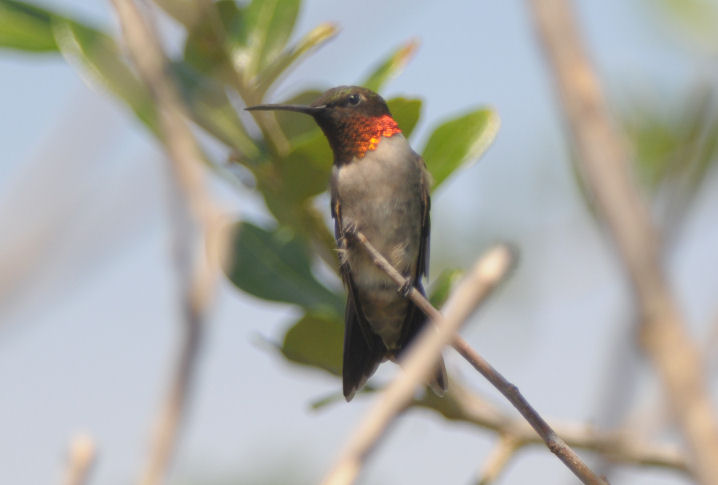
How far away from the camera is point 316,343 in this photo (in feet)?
6.85

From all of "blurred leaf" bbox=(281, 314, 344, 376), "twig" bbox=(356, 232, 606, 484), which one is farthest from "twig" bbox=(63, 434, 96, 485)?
"blurred leaf" bbox=(281, 314, 344, 376)

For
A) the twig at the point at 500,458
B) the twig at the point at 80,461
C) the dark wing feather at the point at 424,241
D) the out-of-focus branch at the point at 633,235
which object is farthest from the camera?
the dark wing feather at the point at 424,241

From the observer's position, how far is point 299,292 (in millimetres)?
2186

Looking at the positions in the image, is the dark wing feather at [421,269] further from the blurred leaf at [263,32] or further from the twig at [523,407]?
the twig at [523,407]

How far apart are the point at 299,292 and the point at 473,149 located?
1.63 feet

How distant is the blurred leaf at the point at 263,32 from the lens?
224 centimetres

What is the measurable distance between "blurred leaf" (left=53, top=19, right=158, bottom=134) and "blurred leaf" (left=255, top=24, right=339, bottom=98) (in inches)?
10.1

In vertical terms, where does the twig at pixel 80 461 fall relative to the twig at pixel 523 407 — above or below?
above

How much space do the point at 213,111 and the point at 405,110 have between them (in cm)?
43

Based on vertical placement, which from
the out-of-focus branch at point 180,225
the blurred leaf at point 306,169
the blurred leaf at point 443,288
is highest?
Answer: the out-of-focus branch at point 180,225

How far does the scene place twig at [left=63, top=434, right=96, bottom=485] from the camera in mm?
1123

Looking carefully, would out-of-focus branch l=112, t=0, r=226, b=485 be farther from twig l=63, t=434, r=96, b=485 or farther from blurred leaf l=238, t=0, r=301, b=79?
blurred leaf l=238, t=0, r=301, b=79

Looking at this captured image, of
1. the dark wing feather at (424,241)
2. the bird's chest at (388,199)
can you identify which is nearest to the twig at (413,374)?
the dark wing feather at (424,241)

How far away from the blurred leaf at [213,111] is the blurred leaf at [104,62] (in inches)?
3.6
